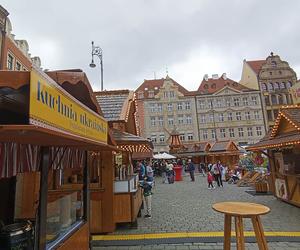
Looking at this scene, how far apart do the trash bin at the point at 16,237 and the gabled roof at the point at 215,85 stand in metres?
50.0

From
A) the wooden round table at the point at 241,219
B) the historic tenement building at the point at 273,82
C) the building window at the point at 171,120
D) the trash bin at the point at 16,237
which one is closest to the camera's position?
the trash bin at the point at 16,237

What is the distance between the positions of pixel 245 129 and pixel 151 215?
4392 cm

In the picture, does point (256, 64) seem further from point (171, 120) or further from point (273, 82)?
point (171, 120)

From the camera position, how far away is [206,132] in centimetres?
4975

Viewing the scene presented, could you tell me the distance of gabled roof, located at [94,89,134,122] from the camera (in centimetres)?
861

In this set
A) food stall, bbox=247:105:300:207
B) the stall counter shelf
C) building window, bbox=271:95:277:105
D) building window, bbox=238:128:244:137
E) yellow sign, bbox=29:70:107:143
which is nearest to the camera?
yellow sign, bbox=29:70:107:143

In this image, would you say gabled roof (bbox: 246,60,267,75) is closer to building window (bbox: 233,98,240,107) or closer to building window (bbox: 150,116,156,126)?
building window (bbox: 233,98,240,107)

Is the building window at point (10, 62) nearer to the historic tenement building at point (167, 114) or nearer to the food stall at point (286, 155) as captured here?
the food stall at point (286, 155)

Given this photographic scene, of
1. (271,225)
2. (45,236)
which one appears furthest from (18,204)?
(271,225)

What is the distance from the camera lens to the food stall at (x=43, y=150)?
2.08 meters

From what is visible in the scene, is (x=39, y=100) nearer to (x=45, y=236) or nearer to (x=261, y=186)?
(x=45, y=236)

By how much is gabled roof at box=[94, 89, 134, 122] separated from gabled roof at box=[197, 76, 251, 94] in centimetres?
4228

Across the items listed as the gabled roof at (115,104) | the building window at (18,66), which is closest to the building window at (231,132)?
the building window at (18,66)

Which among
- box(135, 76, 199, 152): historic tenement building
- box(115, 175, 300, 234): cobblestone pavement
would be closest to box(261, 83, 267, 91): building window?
box(135, 76, 199, 152): historic tenement building
